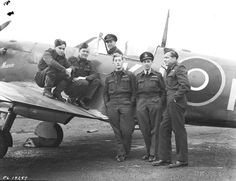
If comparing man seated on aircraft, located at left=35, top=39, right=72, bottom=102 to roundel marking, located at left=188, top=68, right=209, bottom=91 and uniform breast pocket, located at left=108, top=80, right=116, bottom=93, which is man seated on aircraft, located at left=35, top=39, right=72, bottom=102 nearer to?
uniform breast pocket, located at left=108, top=80, right=116, bottom=93

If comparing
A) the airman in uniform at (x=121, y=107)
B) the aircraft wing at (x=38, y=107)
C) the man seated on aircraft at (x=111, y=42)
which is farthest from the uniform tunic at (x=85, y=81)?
the airman in uniform at (x=121, y=107)

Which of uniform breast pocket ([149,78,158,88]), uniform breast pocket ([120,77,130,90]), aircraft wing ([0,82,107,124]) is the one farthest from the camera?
uniform breast pocket ([120,77,130,90])

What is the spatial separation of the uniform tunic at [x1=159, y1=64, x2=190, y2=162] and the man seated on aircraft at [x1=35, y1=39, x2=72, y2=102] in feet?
5.76

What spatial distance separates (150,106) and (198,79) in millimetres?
1073

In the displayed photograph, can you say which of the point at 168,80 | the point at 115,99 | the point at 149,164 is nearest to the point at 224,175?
the point at 149,164

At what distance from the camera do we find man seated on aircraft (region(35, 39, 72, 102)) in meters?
5.61

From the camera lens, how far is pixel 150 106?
5.07 metres

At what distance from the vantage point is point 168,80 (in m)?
4.88

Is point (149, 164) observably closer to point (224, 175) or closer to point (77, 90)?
point (224, 175)

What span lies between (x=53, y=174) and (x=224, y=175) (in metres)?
2.16

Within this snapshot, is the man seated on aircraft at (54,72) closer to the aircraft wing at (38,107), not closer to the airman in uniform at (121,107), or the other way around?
the aircraft wing at (38,107)

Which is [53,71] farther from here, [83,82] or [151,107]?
[151,107]

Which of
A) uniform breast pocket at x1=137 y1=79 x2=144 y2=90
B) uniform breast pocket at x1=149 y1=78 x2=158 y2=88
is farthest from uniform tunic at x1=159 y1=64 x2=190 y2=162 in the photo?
uniform breast pocket at x1=137 y1=79 x2=144 y2=90

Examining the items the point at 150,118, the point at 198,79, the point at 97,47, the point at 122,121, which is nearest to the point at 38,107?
the point at 122,121
